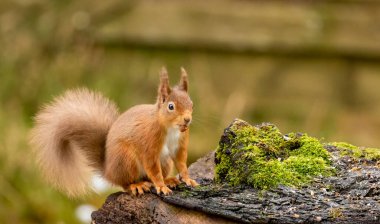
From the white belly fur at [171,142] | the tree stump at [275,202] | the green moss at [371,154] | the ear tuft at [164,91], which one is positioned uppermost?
the ear tuft at [164,91]

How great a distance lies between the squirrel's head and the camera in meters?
2.39

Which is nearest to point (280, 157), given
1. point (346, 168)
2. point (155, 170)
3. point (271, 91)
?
point (346, 168)

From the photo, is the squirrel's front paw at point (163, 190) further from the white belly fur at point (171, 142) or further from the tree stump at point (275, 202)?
the white belly fur at point (171, 142)

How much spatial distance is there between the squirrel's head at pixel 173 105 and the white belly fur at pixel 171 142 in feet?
0.13

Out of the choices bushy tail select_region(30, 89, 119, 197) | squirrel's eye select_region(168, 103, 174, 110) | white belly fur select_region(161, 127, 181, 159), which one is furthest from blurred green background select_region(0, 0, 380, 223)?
squirrel's eye select_region(168, 103, 174, 110)

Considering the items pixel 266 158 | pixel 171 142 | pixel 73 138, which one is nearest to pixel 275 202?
pixel 266 158

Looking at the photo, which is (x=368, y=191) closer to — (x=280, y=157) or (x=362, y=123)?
(x=280, y=157)

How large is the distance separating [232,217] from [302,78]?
3.39m

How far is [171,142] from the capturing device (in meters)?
2.50

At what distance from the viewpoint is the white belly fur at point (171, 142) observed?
2.48 m

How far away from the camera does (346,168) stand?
7.69 ft

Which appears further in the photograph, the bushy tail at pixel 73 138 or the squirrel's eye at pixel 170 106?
the bushy tail at pixel 73 138

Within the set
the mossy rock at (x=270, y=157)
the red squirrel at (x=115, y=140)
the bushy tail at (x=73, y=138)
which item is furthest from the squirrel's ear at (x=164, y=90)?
the bushy tail at (x=73, y=138)

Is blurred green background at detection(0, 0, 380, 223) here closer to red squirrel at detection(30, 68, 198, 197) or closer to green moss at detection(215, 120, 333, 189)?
red squirrel at detection(30, 68, 198, 197)
